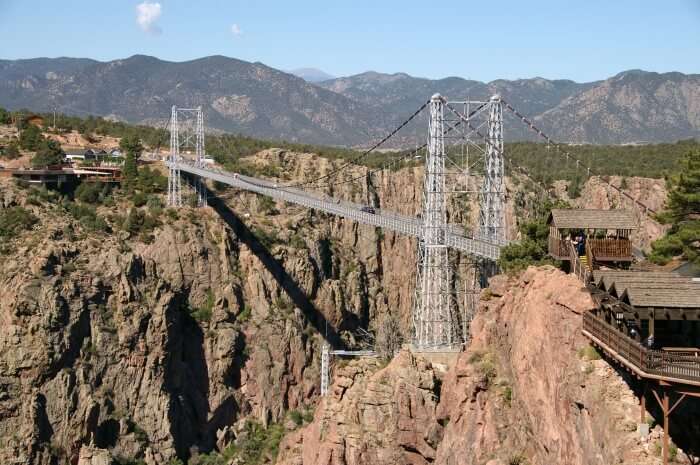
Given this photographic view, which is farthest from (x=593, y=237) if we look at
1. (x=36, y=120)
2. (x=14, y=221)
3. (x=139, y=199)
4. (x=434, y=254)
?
(x=36, y=120)

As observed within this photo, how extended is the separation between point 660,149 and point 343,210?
161 ft

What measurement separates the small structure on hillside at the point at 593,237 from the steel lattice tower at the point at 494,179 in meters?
17.3

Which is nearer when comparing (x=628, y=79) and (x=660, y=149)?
(x=660, y=149)

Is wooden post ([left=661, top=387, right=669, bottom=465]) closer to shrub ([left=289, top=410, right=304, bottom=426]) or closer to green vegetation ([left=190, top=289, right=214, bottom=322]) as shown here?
shrub ([left=289, top=410, right=304, bottom=426])

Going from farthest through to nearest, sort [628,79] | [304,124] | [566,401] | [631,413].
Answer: [304,124]
[628,79]
[566,401]
[631,413]

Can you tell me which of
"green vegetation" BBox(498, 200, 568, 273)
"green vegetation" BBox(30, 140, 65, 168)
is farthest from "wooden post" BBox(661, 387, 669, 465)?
"green vegetation" BBox(30, 140, 65, 168)

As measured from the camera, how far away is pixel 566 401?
82.2 feet

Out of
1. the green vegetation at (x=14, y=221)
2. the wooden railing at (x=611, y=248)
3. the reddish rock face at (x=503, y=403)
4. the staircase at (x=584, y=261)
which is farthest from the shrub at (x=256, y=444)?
the wooden railing at (x=611, y=248)

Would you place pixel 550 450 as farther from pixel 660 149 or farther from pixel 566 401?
pixel 660 149

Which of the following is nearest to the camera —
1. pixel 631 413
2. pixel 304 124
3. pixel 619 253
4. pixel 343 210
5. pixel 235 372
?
pixel 631 413

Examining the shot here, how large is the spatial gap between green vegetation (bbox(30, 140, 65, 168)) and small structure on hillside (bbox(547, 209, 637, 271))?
47.6 meters

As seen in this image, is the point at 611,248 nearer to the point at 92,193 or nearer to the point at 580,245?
the point at 580,245

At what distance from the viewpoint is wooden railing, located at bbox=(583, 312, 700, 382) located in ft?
68.2

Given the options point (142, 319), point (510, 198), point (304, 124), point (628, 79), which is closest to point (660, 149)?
point (510, 198)
